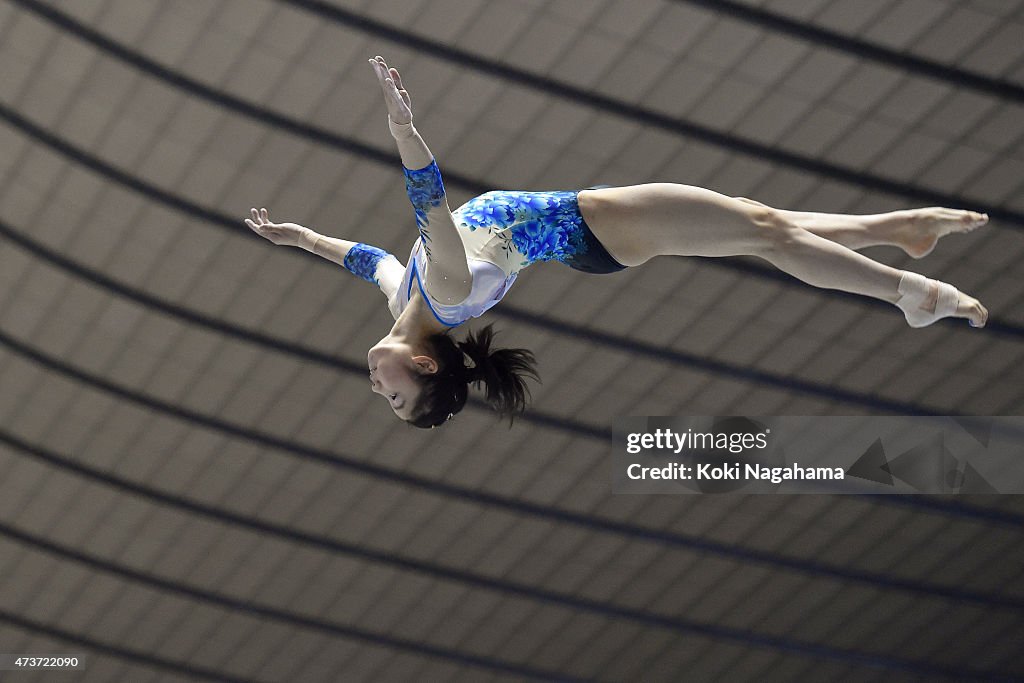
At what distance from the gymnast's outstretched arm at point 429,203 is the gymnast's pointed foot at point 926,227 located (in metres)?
2.63

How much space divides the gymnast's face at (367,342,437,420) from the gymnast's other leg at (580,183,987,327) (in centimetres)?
136

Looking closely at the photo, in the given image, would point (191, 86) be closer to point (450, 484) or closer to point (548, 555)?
point (450, 484)

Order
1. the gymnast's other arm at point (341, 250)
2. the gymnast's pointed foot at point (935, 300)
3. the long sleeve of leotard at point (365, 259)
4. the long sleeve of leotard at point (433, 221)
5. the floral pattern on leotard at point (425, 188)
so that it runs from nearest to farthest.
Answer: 1. the long sleeve of leotard at point (433, 221)
2. the floral pattern on leotard at point (425, 188)
3. the gymnast's pointed foot at point (935, 300)
4. the long sleeve of leotard at point (365, 259)
5. the gymnast's other arm at point (341, 250)

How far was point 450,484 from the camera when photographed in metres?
21.7

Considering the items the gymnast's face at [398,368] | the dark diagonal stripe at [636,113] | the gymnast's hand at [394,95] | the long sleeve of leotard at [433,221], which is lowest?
the gymnast's face at [398,368]

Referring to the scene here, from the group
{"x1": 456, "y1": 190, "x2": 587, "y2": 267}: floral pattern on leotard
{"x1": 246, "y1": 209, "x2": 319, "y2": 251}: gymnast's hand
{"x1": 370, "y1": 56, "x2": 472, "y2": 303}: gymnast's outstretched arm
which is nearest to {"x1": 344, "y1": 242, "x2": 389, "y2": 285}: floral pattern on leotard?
{"x1": 246, "y1": 209, "x2": 319, "y2": 251}: gymnast's hand

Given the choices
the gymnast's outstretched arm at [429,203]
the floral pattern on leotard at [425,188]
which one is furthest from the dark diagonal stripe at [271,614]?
the floral pattern on leotard at [425,188]

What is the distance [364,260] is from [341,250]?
208 mm

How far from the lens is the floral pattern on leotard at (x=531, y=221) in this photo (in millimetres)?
8531

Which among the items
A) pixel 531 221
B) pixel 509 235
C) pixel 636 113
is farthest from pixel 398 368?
pixel 636 113

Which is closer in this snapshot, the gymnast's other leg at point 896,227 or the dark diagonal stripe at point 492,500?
the gymnast's other leg at point 896,227

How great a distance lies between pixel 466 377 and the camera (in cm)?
851

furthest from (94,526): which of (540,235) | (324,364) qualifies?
(540,235)

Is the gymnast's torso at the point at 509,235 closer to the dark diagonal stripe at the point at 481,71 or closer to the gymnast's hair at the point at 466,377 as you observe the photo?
the gymnast's hair at the point at 466,377
